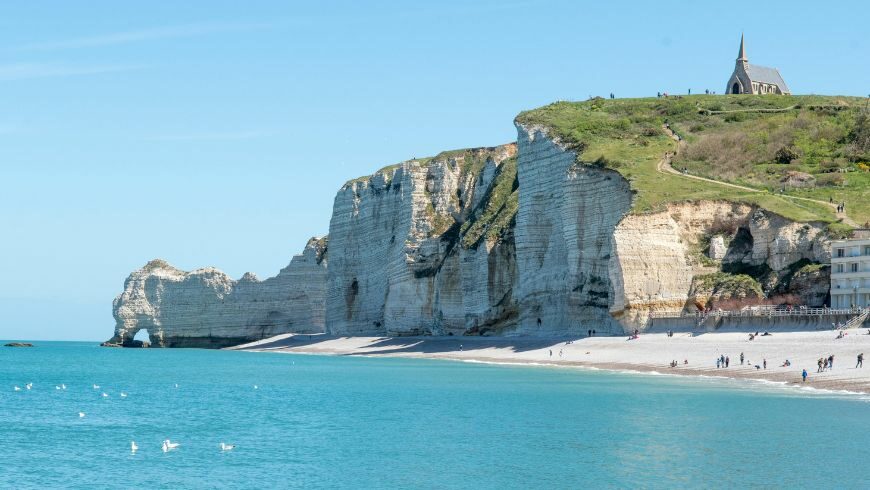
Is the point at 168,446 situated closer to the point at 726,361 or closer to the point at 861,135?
the point at 726,361

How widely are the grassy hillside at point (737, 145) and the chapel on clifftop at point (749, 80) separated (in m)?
15.0

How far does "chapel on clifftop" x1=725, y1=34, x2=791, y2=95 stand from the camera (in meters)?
136

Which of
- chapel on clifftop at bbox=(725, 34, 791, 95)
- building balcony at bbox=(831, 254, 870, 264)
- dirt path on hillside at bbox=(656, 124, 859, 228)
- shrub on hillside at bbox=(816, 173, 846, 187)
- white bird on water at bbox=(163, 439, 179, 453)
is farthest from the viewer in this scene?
chapel on clifftop at bbox=(725, 34, 791, 95)

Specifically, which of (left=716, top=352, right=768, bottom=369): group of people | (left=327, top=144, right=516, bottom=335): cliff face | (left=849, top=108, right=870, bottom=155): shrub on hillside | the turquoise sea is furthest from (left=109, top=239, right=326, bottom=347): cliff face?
(left=716, top=352, right=768, bottom=369): group of people

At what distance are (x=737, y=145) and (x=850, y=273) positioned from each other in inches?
1240

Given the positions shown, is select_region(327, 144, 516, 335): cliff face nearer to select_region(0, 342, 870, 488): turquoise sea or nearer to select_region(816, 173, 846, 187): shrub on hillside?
select_region(816, 173, 846, 187): shrub on hillside

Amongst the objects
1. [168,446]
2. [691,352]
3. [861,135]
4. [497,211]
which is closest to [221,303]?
[497,211]

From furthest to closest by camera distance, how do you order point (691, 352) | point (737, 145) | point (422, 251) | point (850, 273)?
point (422, 251)
point (737, 145)
point (850, 273)
point (691, 352)

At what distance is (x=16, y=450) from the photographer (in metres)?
37.4

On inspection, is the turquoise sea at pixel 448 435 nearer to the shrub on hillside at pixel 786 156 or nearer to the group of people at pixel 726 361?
the group of people at pixel 726 361

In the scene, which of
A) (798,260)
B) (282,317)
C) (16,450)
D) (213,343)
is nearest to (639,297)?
(798,260)

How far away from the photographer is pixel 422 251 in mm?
112188

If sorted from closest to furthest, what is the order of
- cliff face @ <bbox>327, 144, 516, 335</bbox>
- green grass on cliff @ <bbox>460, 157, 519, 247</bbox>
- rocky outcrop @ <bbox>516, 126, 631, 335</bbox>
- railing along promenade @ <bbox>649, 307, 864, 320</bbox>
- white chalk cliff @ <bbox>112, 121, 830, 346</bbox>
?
railing along promenade @ <bbox>649, 307, 864, 320</bbox> → white chalk cliff @ <bbox>112, 121, 830, 346</bbox> → rocky outcrop @ <bbox>516, 126, 631, 335</bbox> → cliff face @ <bbox>327, 144, 516, 335</bbox> → green grass on cliff @ <bbox>460, 157, 519, 247</bbox>

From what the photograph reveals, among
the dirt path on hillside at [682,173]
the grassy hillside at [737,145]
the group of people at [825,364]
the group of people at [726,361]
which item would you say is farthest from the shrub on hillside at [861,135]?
the group of people at [825,364]
